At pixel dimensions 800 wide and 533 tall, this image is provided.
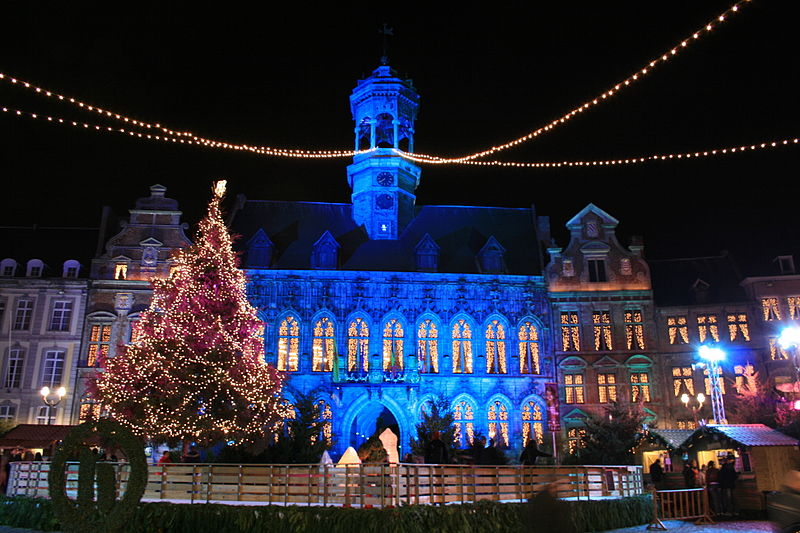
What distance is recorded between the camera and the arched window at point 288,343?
3250 centimetres

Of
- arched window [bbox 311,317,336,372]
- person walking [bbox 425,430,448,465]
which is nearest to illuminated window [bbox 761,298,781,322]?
arched window [bbox 311,317,336,372]

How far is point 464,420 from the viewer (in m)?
32.5

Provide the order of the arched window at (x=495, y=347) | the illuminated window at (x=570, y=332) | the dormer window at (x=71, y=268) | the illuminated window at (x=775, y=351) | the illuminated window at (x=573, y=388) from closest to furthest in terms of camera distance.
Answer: the illuminated window at (x=775, y=351), the illuminated window at (x=573, y=388), the dormer window at (x=71, y=268), the arched window at (x=495, y=347), the illuminated window at (x=570, y=332)

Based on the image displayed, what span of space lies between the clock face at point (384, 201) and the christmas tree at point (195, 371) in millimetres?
14284

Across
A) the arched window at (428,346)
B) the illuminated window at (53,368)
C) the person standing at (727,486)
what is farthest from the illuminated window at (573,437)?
the illuminated window at (53,368)

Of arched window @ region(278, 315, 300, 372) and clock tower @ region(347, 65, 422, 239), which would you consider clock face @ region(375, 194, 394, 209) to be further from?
arched window @ region(278, 315, 300, 372)

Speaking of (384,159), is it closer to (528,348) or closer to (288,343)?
(288,343)

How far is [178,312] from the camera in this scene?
2267 centimetres

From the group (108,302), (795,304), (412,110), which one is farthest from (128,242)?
(795,304)

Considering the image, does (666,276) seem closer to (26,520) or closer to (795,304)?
(795,304)

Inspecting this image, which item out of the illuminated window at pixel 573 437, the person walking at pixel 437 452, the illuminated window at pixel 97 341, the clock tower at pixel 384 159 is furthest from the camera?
the clock tower at pixel 384 159

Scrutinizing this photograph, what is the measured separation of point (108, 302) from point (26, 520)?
1793 centimetres

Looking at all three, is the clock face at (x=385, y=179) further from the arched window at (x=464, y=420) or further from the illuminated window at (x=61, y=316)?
the illuminated window at (x=61, y=316)

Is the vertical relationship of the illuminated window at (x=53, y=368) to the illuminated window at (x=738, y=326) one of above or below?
below
